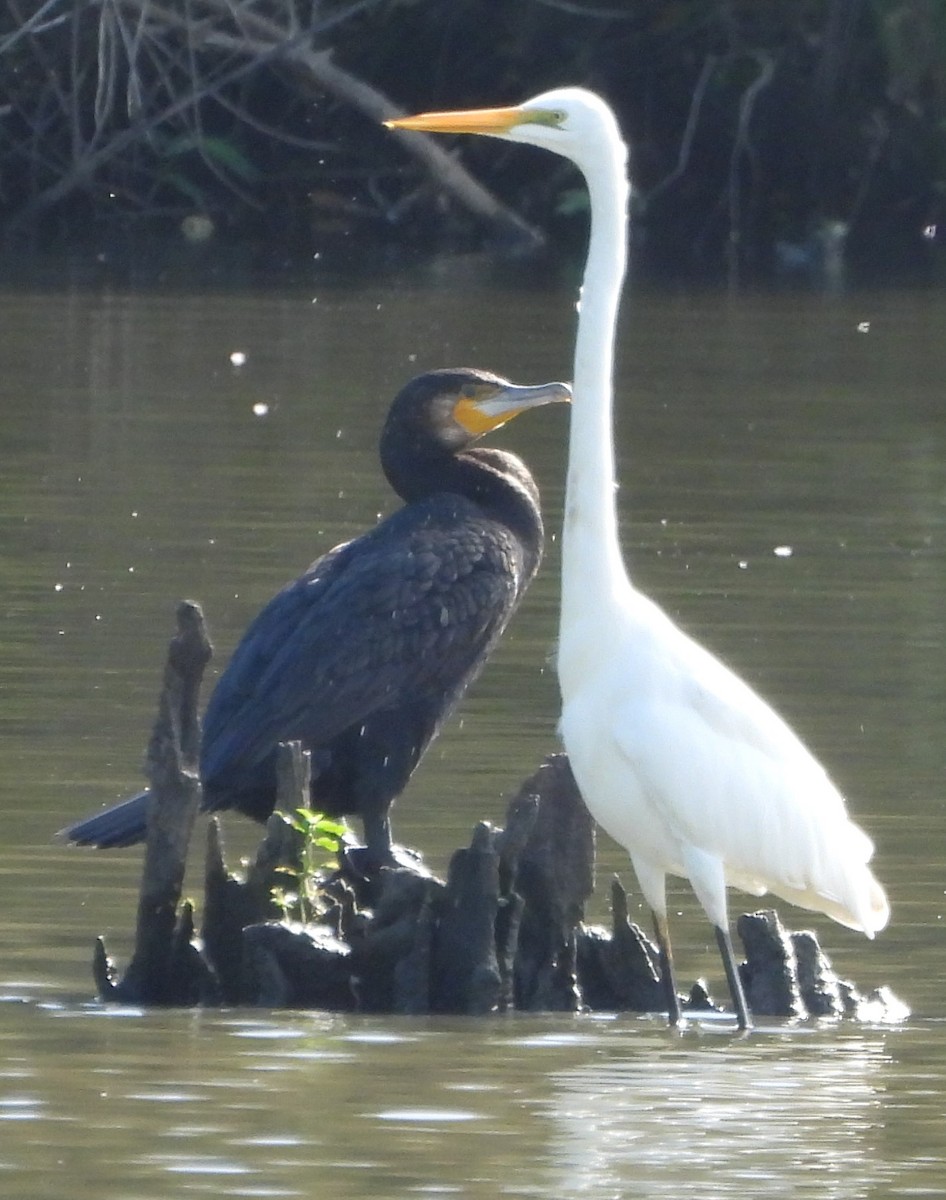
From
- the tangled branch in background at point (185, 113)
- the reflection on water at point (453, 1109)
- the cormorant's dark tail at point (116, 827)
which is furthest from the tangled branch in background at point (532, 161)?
the reflection on water at point (453, 1109)

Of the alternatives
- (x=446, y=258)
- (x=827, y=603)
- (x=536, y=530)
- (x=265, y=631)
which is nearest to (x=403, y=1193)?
(x=265, y=631)

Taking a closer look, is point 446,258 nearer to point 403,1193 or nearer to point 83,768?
point 83,768

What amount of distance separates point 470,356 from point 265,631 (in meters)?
14.0

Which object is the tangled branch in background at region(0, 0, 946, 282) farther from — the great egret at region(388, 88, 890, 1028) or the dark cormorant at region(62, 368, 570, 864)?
the great egret at region(388, 88, 890, 1028)

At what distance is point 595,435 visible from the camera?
683cm

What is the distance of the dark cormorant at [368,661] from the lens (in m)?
7.30

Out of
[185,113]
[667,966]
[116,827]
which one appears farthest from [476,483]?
[185,113]

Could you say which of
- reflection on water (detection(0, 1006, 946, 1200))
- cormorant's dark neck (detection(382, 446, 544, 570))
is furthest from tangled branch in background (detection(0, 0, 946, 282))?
reflection on water (detection(0, 1006, 946, 1200))

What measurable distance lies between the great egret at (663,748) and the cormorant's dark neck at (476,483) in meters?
1.05

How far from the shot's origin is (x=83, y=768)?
29.2 ft

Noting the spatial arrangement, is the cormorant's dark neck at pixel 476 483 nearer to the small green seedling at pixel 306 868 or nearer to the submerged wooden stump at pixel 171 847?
the small green seedling at pixel 306 868

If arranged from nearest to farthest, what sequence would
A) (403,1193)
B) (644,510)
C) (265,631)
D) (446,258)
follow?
(403,1193) < (265,631) < (644,510) < (446,258)

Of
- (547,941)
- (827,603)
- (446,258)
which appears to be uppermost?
(446,258)

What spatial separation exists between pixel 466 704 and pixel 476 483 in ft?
6.92
